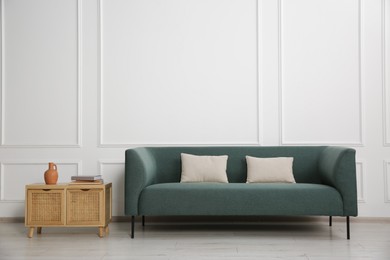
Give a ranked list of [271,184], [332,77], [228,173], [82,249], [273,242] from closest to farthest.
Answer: [82,249] → [273,242] → [271,184] → [228,173] → [332,77]

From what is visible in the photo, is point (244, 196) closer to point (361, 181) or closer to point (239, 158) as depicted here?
point (239, 158)

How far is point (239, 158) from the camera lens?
5129 millimetres

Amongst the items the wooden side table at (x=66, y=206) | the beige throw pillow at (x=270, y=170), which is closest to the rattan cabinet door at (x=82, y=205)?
the wooden side table at (x=66, y=206)

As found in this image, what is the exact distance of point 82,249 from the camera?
13.1 ft

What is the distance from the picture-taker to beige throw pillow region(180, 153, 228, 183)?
491 cm

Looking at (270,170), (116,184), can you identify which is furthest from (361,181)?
(116,184)

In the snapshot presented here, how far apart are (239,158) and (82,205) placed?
1.57 m

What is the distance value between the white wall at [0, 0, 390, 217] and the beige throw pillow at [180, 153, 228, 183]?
1.68 feet

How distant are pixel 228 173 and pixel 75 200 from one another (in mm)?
1484

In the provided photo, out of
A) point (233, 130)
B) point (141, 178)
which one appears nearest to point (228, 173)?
point (233, 130)

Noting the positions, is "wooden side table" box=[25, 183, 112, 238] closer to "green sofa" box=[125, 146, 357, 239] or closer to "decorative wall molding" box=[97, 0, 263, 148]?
"green sofa" box=[125, 146, 357, 239]

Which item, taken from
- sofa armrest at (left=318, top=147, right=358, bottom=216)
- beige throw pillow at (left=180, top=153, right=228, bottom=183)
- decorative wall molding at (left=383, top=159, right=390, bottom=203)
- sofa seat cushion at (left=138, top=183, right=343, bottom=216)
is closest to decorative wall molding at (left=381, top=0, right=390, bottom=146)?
decorative wall molding at (left=383, top=159, right=390, bottom=203)

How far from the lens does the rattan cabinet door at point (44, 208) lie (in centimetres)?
464

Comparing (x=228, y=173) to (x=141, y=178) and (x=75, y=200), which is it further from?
(x=75, y=200)
